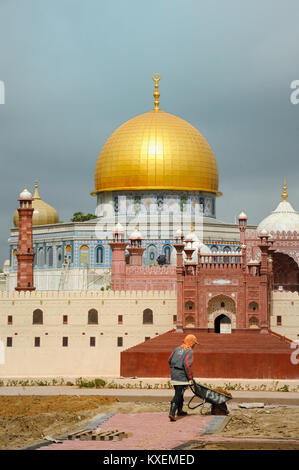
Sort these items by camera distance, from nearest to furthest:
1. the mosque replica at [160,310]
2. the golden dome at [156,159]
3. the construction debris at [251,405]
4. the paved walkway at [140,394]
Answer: the construction debris at [251,405]
the paved walkway at [140,394]
the mosque replica at [160,310]
the golden dome at [156,159]

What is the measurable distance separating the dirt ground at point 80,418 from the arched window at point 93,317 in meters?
20.8

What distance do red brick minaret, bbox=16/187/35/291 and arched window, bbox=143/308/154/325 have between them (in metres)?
6.75

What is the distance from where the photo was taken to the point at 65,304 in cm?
4178

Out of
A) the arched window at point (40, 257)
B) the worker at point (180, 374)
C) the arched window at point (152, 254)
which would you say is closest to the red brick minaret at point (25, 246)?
the arched window at point (152, 254)

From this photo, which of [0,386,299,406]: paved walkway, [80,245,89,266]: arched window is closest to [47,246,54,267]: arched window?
[80,245,89,266]: arched window

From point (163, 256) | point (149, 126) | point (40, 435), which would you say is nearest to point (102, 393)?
point (40, 435)

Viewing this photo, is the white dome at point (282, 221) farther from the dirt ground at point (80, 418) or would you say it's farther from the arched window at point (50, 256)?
the dirt ground at point (80, 418)

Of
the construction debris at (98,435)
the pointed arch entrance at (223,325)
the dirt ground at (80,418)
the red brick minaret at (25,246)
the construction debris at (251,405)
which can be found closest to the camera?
the construction debris at (98,435)

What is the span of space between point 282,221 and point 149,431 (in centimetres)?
3097

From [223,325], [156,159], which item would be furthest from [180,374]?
[156,159]

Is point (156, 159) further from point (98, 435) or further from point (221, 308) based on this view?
point (98, 435)

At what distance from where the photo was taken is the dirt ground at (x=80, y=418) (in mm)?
15414

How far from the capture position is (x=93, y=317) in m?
41.7
